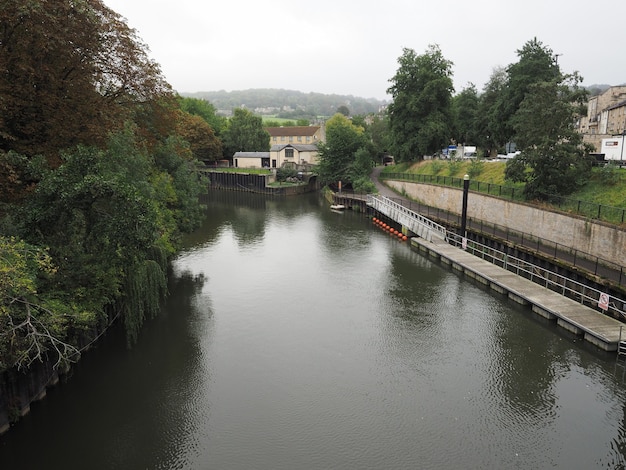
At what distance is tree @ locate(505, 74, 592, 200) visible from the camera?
29859 mm

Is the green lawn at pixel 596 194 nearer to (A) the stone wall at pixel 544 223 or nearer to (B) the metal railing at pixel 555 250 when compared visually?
(A) the stone wall at pixel 544 223

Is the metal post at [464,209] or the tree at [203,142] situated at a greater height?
the tree at [203,142]

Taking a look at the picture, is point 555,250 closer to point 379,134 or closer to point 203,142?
point 379,134

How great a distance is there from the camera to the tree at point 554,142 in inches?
1176

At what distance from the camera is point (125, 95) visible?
76.5 feet

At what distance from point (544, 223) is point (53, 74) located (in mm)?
28825

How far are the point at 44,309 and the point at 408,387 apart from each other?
11989 mm

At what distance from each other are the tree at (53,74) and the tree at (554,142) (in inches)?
1009

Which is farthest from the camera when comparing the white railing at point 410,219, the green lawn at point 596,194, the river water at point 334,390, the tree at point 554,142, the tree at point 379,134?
the tree at point 379,134

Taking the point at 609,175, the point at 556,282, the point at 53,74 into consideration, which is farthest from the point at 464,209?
the point at 53,74

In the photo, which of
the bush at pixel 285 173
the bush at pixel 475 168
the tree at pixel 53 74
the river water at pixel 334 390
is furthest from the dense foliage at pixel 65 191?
the bush at pixel 285 173

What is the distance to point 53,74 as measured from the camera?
17.0 metres

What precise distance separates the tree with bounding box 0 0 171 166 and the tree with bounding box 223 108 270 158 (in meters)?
74.3

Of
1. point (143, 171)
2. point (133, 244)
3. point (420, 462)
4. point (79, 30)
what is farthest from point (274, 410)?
point (79, 30)
